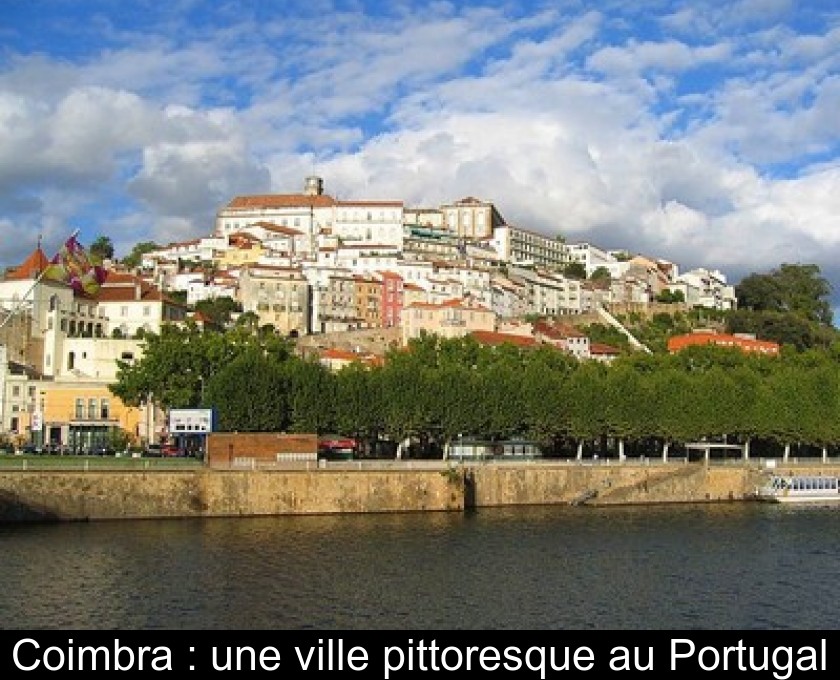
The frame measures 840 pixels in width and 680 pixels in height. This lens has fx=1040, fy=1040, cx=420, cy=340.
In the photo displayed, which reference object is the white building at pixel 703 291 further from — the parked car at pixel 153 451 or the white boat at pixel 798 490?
the parked car at pixel 153 451

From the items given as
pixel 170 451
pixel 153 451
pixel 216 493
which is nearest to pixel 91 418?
pixel 153 451

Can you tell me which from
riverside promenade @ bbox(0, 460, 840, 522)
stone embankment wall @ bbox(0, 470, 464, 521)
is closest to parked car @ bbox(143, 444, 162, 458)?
riverside promenade @ bbox(0, 460, 840, 522)

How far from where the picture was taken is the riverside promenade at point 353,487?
52594mm

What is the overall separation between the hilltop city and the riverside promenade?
12.9 meters

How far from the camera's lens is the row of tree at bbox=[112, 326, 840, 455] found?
68.0 metres

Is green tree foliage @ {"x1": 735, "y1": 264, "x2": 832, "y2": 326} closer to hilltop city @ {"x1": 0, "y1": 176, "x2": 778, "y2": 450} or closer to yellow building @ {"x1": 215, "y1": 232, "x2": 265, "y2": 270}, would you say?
hilltop city @ {"x1": 0, "y1": 176, "x2": 778, "y2": 450}

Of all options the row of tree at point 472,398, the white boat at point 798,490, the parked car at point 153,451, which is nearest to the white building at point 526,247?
the row of tree at point 472,398

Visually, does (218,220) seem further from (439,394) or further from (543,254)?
(439,394)

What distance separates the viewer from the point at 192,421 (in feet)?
211

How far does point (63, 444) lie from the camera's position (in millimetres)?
76500

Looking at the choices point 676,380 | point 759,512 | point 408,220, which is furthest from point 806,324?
point 759,512

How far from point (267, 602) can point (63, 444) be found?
4609cm

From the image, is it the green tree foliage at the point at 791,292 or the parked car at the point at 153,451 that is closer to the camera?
the parked car at the point at 153,451

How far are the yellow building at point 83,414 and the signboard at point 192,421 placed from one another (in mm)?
14709
